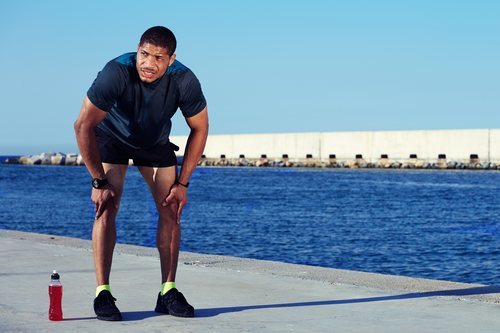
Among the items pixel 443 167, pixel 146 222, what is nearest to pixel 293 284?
pixel 146 222

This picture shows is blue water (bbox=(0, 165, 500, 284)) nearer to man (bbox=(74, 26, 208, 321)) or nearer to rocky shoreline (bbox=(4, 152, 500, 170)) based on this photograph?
man (bbox=(74, 26, 208, 321))

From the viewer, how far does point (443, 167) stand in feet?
230

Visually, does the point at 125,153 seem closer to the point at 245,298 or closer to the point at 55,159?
the point at 245,298

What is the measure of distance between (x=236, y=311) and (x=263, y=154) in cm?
7900

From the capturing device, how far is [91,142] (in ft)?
19.0

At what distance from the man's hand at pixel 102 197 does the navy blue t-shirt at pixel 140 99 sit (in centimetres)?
32

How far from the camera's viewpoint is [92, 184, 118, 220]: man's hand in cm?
584

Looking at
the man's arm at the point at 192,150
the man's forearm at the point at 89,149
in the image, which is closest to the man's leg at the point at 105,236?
the man's forearm at the point at 89,149

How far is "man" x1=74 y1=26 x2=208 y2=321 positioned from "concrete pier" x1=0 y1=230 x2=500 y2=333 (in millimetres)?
326

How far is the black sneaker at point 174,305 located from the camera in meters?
5.85

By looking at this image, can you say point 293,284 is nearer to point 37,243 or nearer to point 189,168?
point 189,168

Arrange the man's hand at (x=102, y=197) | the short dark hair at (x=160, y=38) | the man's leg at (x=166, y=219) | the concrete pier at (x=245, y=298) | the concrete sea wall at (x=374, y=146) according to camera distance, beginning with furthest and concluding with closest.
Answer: the concrete sea wall at (x=374, y=146) → the man's leg at (x=166, y=219) → the man's hand at (x=102, y=197) → the short dark hair at (x=160, y=38) → the concrete pier at (x=245, y=298)

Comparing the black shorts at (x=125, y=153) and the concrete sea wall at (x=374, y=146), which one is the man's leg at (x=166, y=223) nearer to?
the black shorts at (x=125, y=153)

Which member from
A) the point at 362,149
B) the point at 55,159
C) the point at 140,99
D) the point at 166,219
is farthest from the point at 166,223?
the point at 55,159
